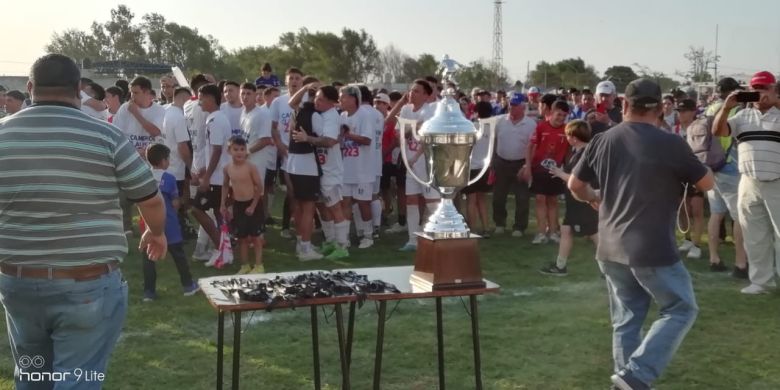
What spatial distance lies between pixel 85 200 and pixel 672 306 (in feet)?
10.1

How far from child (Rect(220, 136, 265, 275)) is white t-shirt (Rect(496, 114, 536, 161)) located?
381 cm

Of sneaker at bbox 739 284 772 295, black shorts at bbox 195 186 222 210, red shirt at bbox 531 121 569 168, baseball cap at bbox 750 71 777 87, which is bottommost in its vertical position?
sneaker at bbox 739 284 772 295

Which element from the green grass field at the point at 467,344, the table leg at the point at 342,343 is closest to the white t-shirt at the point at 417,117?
the green grass field at the point at 467,344

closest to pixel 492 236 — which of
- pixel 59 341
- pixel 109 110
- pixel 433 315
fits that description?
pixel 433 315

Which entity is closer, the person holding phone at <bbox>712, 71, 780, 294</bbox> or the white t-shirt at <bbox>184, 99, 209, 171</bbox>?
the person holding phone at <bbox>712, 71, 780, 294</bbox>

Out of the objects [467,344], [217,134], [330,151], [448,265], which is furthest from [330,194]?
[448,265]

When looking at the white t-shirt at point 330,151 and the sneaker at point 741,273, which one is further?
the white t-shirt at point 330,151

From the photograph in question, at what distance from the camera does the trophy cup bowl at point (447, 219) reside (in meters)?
4.29

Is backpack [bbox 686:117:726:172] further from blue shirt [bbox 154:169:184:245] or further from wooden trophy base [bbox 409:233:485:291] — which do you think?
blue shirt [bbox 154:169:184:245]

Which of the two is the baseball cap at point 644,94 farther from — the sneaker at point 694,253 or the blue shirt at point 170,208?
the sneaker at point 694,253

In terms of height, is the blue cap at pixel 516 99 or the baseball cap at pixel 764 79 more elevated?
the baseball cap at pixel 764 79

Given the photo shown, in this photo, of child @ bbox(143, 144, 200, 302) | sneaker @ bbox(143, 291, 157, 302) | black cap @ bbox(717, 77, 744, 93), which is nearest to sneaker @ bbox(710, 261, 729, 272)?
black cap @ bbox(717, 77, 744, 93)

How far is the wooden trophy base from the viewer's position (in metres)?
4.26

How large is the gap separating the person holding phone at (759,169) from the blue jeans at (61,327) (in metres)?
5.12
